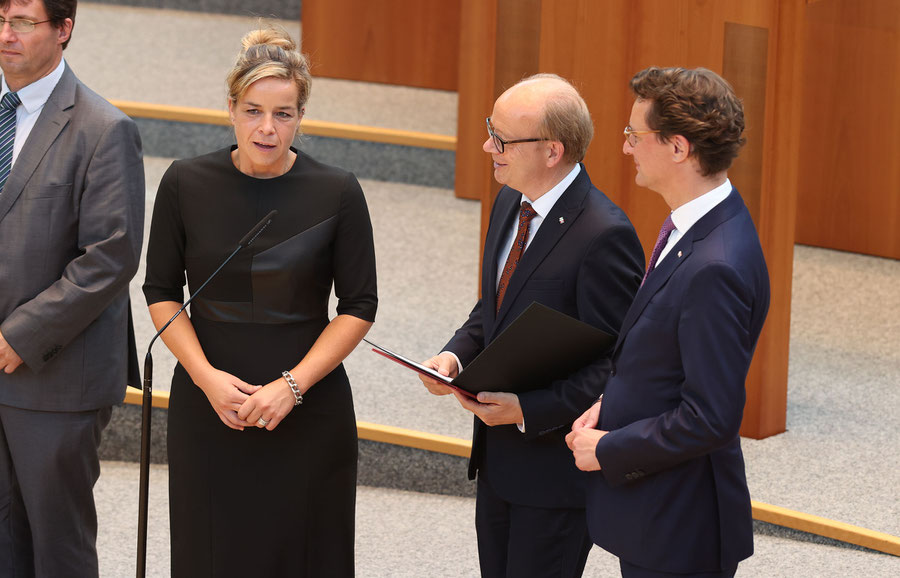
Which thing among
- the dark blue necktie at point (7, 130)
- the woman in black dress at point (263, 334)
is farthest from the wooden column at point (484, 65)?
the dark blue necktie at point (7, 130)

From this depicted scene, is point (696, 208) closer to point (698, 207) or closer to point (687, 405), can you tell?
point (698, 207)

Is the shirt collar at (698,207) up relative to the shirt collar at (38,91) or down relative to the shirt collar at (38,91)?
down

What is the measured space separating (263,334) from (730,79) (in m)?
1.65

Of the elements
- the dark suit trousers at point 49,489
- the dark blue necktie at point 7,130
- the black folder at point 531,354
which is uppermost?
the dark blue necktie at point 7,130

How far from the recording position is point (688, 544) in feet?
6.10

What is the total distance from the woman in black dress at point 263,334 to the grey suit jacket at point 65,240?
18 cm

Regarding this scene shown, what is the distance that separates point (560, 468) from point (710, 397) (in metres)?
0.49

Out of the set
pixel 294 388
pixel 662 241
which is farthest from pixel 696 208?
pixel 294 388

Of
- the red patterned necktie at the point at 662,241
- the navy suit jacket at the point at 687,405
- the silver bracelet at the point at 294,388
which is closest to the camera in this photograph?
the navy suit jacket at the point at 687,405

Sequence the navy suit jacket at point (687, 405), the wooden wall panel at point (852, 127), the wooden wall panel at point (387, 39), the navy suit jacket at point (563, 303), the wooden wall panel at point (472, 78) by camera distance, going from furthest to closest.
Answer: the wooden wall panel at point (387, 39) → the wooden wall panel at point (472, 78) → the wooden wall panel at point (852, 127) → the navy suit jacket at point (563, 303) → the navy suit jacket at point (687, 405)

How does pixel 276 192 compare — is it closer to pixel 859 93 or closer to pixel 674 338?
pixel 674 338

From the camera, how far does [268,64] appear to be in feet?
7.03

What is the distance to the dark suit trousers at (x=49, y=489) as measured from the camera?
2428 mm

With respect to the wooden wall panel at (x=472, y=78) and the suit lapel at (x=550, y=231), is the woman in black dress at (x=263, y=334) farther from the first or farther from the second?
the wooden wall panel at (x=472, y=78)
